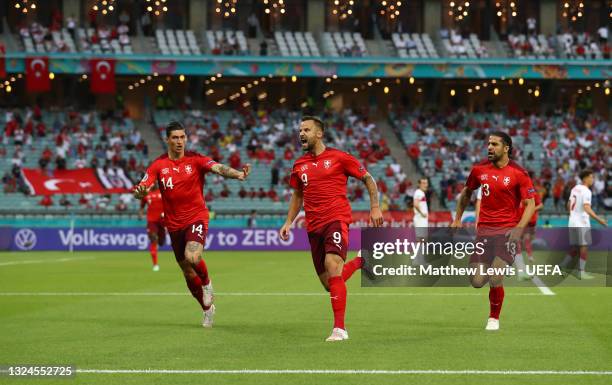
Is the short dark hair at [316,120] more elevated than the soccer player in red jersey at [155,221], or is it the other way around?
the short dark hair at [316,120]

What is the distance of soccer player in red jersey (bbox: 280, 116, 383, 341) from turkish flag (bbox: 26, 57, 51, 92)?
43.7m

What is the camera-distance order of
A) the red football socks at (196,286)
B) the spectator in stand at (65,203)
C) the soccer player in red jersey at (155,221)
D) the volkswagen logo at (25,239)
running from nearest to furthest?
the red football socks at (196,286), the soccer player in red jersey at (155,221), the volkswagen logo at (25,239), the spectator in stand at (65,203)

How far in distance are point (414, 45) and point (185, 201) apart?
4819 centimetres

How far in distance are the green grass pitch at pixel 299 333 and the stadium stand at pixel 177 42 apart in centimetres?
3684

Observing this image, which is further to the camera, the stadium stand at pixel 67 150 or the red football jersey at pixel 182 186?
the stadium stand at pixel 67 150

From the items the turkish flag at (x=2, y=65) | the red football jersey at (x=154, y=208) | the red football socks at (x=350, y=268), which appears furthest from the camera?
the turkish flag at (x=2, y=65)

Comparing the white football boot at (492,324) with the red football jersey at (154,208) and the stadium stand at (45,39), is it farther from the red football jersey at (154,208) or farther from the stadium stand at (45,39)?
the stadium stand at (45,39)

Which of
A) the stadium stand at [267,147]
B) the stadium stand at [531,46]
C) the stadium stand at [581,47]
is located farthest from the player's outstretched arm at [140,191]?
the stadium stand at [581,47]

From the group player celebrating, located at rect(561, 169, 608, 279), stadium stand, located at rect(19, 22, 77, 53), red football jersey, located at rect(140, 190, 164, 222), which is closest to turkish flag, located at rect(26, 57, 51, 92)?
stadium stand, located at rect(19, 22, 77, 53)

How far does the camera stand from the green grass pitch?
33.1 feet

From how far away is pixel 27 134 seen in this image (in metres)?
52.7

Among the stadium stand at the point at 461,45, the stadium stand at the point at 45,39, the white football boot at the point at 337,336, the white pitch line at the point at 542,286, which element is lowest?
the white pitch line at the point at 542,286

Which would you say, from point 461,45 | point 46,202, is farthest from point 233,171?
point 461,45

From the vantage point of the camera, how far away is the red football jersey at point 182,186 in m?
14.1
